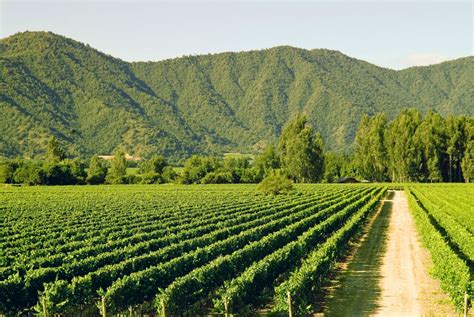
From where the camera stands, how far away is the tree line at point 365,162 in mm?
110562

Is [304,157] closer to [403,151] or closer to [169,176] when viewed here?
[403,151]

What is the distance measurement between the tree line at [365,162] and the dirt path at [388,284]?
242 feet

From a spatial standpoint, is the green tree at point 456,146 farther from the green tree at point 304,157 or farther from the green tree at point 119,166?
the green tree at point 119,166

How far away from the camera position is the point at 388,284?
2114 cm

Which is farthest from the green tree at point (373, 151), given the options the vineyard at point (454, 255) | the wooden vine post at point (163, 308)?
the wooden vine post at point (163, 308)

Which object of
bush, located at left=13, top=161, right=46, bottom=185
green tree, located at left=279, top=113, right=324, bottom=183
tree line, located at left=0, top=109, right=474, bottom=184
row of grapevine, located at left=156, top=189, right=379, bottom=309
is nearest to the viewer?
row of grapevine, located at left=156, top=189, right=379, bottom=309

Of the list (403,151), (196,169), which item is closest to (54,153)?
(196,169)

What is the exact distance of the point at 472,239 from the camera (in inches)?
985

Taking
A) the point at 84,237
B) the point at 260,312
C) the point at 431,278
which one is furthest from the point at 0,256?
the point at 431,278

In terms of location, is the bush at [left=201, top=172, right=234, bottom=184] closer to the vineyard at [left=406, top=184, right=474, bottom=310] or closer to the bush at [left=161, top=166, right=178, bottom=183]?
the bush at [left=161, top=166, right=178, bottom=183]

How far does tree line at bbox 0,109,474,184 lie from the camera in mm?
110562

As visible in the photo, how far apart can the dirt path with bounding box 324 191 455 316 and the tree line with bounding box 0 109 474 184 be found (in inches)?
2899

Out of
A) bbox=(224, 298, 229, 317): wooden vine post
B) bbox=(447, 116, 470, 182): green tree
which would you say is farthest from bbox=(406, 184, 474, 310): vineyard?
bbox=(447, 116, 470, 182): green tree

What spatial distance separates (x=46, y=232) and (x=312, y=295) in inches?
745
